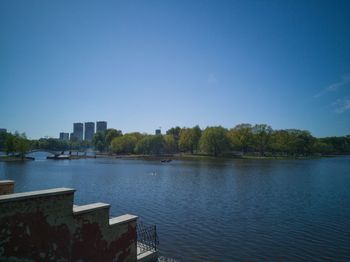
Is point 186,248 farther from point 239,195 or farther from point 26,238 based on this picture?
point 239,195

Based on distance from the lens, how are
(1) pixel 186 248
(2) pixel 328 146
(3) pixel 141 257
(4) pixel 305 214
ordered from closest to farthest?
1. (3) pixel 141 257
2. (1) pixel 186 248
3. (4) pixel 305 214
4. (2) pixel 328 146

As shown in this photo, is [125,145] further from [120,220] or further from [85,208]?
[85,208]

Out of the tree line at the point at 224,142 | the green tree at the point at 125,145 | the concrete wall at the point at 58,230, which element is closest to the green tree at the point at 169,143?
the tree line at the point at 224,142

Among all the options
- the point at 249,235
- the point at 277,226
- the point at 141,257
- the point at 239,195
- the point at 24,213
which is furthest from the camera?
the point at 239,195

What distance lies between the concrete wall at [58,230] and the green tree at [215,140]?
114222 millimetres

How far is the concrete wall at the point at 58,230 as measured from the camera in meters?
6.55

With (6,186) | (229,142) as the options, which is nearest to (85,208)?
(6,186)

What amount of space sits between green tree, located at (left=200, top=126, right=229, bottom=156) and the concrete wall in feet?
375

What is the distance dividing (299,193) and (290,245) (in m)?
20.4

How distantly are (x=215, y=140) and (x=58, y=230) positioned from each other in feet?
384

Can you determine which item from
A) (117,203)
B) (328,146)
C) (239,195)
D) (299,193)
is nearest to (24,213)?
(117,203)

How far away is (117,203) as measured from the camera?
85.8 ft

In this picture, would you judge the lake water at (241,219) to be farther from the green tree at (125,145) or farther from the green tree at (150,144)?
the green tree at (125,145)

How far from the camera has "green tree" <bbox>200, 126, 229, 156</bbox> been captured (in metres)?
122
